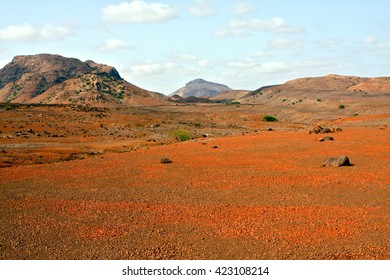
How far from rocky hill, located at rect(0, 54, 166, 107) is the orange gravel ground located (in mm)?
85904

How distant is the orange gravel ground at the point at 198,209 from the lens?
1223cm

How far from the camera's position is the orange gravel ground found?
12234mm

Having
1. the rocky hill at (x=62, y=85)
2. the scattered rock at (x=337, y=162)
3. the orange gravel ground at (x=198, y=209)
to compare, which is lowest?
the orange gravel ground at (x=198, y=209)

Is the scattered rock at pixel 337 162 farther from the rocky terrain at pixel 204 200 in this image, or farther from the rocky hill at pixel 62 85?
the rocky hill at pixel 62 85

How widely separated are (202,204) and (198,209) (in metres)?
0.85

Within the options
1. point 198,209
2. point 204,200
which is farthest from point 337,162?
point 198,209

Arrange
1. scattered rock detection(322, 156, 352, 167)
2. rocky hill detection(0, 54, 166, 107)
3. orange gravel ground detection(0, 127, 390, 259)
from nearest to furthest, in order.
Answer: orange gravel ground detection(0, 127, 390, 259) < scattered rock detection(322, 156, 352, 167) < rocky hill detection(0, 54, 166, 107)

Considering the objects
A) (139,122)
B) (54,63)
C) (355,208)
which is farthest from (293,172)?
(54,63)

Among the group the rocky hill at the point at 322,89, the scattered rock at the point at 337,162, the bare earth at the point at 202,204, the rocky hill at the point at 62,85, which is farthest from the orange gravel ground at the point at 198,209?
the rocky hill at the point at 322,89

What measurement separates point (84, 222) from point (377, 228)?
10.8m

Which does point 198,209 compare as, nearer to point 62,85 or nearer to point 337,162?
point 337,162

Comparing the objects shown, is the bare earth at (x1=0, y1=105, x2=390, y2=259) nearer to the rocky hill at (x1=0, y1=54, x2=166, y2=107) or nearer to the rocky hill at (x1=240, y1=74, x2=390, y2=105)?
the rocky hill at (x1=0, y1=54, x2=166, y2=107)

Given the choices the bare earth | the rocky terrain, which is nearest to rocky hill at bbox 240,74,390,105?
the rocky terrain

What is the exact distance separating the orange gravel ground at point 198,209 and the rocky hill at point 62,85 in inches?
3382
